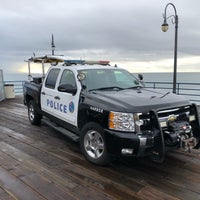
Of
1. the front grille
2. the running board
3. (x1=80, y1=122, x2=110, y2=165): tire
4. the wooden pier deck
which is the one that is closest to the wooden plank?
the wooden pier deck

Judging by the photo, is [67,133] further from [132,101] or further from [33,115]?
[33,115]

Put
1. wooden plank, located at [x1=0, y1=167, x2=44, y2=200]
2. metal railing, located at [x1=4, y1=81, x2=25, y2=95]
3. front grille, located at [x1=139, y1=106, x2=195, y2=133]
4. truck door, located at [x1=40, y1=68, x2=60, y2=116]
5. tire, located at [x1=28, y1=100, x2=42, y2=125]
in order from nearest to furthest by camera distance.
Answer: wooden plank, located at [x1=0, y1=167, x2=44, y2=200] < front grille, located at [x1=139, y1=106, x2=195, y2=133] < truck door, located at [x1=40, y1=68, x2=60, y2=116] < tire, located at [x1=28, y1=100, x2=42, y2=125] < metal railing, located at [x1=4, y1=81, x2=25, y2=95]

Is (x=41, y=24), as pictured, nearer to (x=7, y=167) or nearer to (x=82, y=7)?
(x=82, y=7)

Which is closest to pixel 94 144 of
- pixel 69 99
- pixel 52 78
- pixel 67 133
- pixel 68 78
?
pixel 67 133

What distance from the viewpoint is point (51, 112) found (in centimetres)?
518

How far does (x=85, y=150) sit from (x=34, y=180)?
40.3 inches

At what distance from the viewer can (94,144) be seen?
3736 mm

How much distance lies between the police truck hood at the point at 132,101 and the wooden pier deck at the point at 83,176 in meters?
1.07

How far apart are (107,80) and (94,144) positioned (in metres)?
1.41

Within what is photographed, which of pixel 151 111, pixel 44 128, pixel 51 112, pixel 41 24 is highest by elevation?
pixel 41 24

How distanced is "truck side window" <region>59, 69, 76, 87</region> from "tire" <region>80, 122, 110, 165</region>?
1055 millimetres

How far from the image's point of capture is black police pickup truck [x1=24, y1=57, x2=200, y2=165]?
10.3 feet

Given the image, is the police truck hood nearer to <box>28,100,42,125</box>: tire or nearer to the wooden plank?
the wooden plank

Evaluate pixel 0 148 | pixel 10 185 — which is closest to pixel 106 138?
pixel 10 185
